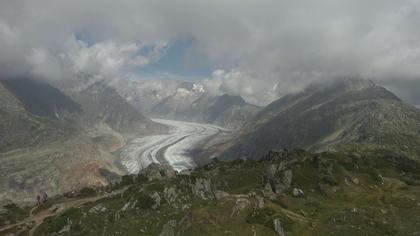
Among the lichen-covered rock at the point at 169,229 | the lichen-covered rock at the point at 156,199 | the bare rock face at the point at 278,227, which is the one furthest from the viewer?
the lichen-covered rock at the point at 156,199

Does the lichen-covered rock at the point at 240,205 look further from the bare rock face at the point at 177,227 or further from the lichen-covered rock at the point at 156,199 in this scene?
the lichen-covered rock at the point at 156,199

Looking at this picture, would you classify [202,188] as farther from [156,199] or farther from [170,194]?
[156,199]

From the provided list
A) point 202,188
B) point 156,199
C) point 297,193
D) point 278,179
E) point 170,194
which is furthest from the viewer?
point 202,188

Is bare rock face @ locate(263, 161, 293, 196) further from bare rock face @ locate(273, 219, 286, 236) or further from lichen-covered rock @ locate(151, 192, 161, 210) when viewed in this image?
bare rock face @ locate(273, 219, 286, 236)

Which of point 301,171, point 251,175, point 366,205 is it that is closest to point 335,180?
point 301,171

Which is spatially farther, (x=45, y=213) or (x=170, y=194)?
(x=45, y=213)

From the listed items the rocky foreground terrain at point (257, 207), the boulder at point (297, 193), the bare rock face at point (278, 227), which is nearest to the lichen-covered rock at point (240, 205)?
the rocky foreground terrain at point (257, 207)

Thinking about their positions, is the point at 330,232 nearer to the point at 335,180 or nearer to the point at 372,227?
the point at 372,227

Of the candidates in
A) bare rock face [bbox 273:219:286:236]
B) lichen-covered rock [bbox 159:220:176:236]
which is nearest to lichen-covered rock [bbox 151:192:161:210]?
lichen-covered rock [bbox 159:220:176:236]

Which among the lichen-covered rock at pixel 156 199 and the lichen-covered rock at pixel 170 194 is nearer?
the lichen-covered rock at pixel 156 199

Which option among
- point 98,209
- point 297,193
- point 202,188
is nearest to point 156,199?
point 98,209
